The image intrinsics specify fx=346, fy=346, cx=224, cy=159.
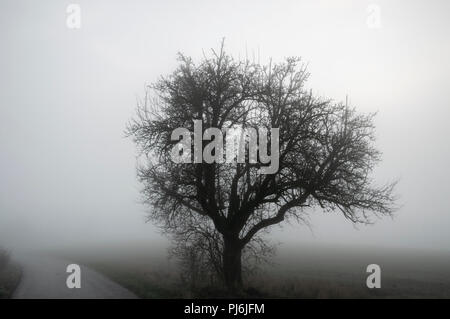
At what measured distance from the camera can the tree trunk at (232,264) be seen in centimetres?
1466

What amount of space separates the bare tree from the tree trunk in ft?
0.13

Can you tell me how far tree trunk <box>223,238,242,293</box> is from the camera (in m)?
14.7

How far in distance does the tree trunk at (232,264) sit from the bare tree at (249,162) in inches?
1.6

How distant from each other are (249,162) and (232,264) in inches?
174

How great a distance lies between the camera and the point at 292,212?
16609 mm

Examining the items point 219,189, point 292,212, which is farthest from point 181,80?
point 292,212

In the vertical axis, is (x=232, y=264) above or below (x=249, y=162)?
below

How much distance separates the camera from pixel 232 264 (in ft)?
48.4

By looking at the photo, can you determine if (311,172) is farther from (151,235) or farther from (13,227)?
(151,235)

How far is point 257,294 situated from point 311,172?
545cm

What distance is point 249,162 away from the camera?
14648 millimetres

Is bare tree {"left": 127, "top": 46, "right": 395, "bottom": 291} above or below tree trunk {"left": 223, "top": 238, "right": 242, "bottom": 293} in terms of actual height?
above

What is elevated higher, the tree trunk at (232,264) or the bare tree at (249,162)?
the bare tree at (249,162)

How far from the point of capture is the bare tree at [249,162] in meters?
14.2
